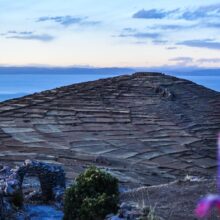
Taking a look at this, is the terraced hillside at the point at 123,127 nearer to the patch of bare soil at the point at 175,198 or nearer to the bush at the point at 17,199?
the patch of bare soil at the point at 175,198

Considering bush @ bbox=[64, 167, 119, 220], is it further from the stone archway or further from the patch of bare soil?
the stone archway

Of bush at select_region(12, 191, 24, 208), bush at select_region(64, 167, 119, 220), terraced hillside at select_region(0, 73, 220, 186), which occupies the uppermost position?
bush at select_region(64, 167, 119, 220)

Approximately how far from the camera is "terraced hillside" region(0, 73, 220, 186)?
714 inches

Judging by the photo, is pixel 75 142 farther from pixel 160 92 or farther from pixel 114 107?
pixel 160 92

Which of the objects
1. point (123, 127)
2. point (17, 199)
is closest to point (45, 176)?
point (17, 199)

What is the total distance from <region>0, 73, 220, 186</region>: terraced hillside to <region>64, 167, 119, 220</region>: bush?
6.88m

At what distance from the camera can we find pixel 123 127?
23578 millimetres

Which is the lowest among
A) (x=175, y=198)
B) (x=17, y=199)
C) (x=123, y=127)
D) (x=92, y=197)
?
(x=123, y=127)

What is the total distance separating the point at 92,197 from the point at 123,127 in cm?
1655

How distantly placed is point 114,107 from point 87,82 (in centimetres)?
456

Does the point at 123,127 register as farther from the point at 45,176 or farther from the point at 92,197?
the point at 92,197

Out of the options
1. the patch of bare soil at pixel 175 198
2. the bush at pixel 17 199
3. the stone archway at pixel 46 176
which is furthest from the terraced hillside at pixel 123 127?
the bush at pixel 17 199

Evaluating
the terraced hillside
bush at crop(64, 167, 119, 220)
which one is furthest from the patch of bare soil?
the terraced hillside

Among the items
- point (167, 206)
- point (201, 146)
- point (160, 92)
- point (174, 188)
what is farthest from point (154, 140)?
point (167, 206)
